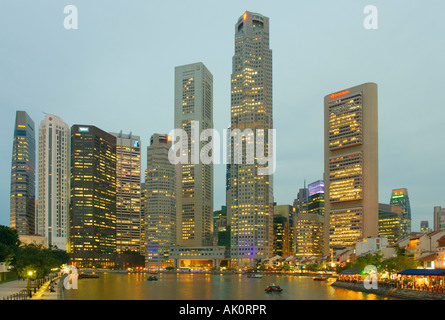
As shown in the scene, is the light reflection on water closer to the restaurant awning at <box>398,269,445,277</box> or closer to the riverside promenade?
the riverside promenade

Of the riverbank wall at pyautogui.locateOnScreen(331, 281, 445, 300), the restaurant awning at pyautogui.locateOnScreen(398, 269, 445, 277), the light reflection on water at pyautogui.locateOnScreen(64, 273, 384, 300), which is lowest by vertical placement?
the light reflection on water at pyautogui.locateOnScreen(64, 273, 384, 300)

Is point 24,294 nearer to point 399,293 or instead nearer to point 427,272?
point 399,293

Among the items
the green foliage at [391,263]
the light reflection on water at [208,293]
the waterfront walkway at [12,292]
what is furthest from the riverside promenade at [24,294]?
the green foliage at [391,263]

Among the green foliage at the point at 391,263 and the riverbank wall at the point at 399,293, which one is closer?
the riverbank wall at the point at 399,293

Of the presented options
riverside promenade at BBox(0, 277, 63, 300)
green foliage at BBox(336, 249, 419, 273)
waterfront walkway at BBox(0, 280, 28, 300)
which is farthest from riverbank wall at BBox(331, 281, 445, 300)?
waterfront walkway at BBox(0, 280, 28, 300)

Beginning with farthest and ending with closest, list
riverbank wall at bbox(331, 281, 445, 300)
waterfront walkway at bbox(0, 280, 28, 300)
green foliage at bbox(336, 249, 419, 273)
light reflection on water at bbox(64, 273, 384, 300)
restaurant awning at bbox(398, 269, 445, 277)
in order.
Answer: green foliage at bbox(336, 249, 419, 273), light reflection on water at bbox(64, 273, 384, 300), restaurant awning at bbox(398, 269, 445, 277), riverbank wall at bbox(331, 281, 445, 300), waterfront walkway at bbox(0, 280, 28, 300)

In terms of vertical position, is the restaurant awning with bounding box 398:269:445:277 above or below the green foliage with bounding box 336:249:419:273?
above

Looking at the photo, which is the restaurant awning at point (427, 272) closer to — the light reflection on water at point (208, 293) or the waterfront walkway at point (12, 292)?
the light reflection on water at point (208, 293)

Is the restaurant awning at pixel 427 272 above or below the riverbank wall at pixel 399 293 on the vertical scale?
above

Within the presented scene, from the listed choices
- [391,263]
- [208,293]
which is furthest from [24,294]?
[391,263]
